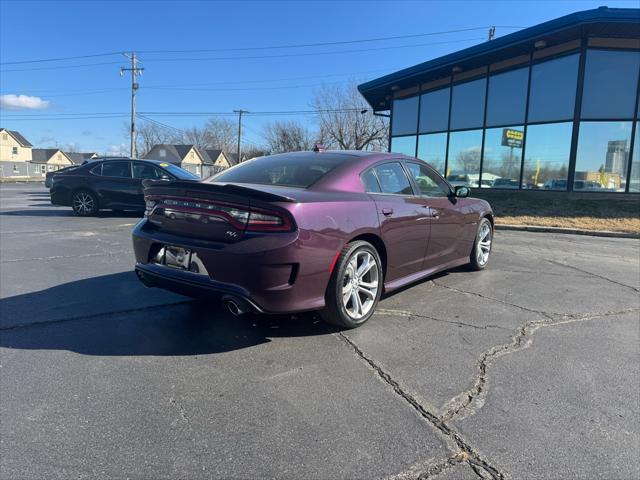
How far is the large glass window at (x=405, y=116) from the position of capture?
21.5 meters

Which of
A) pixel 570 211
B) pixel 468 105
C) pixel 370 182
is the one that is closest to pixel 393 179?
pixel 370 182

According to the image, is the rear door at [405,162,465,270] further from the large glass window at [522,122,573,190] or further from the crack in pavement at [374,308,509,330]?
the large glass window at [522,122,573,190]

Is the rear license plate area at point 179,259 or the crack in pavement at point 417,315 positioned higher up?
the rear license plate area at point 179,259

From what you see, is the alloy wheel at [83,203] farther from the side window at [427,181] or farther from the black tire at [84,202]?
the side window at [427,181]

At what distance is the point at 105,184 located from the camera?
1098cm

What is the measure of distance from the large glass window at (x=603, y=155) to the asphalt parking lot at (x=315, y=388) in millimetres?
12073

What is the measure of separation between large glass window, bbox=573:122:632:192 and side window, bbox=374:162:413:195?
13.4m

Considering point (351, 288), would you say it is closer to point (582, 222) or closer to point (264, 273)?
point (264, 273)

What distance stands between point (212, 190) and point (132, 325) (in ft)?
4.57

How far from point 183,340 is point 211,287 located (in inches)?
23.1

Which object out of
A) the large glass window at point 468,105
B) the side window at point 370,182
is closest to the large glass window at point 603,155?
the large glass window at point 468,105

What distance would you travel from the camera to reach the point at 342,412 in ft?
8.25

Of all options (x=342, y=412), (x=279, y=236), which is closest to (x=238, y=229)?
(x=279, y=236)

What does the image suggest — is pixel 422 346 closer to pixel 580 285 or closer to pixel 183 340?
pixel 183 340
